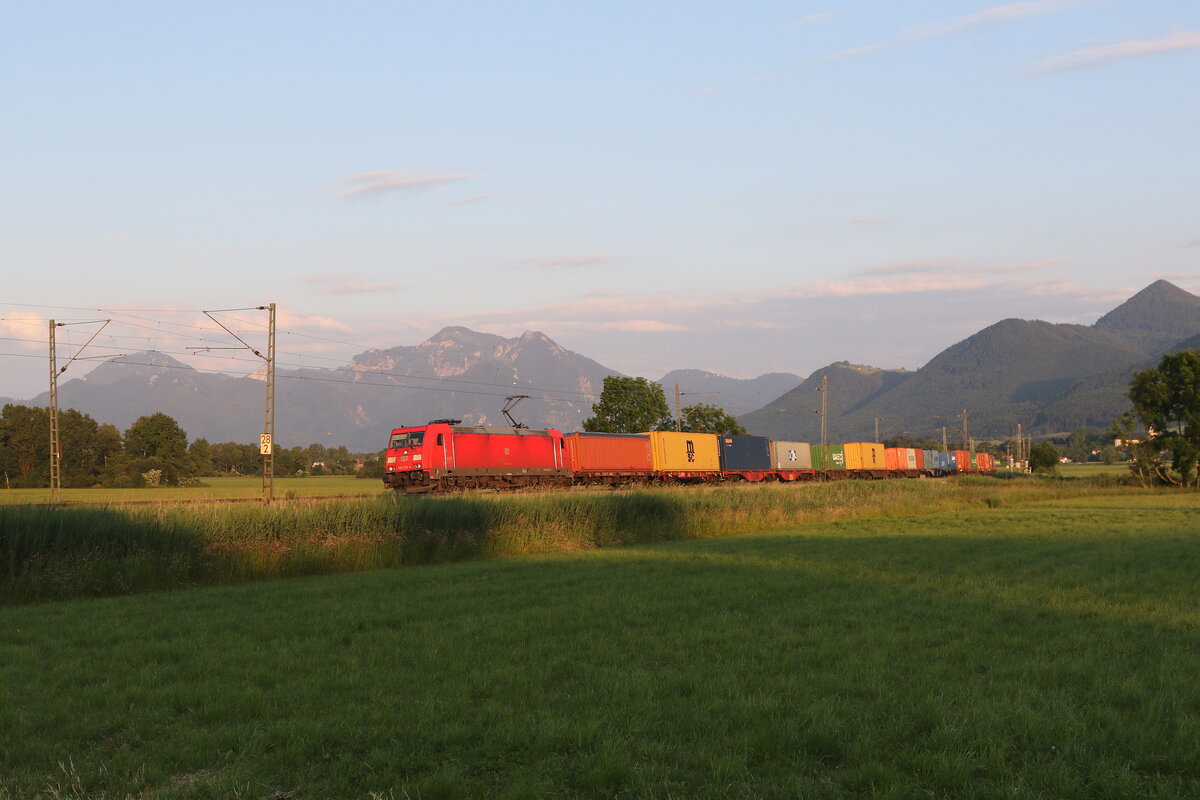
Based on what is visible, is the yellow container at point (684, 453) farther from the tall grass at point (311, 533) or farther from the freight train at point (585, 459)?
the tall grass at point (311, 533)

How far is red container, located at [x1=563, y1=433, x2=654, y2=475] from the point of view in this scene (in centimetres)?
5353

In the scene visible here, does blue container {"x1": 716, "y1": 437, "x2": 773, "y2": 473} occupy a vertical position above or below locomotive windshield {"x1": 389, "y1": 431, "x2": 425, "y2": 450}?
below

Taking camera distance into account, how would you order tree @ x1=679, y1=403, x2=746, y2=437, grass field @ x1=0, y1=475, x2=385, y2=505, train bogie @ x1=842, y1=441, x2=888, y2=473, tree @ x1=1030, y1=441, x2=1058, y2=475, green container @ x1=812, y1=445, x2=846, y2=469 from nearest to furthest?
grass field @ x1=0, y1=475, x2=385, y2=505
green container @ x1=812, y1=445, x2=846, y2=469
train bogie @ x1=842, y1=441, x2=888, y2=473
tree @ x1=679, y1=403, x2=746, y2=437
tree @ x1=1030, y1=441, x2=1058, y2=475

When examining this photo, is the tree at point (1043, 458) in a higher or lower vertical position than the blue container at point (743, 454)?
lower

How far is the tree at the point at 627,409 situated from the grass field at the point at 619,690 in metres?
81.2

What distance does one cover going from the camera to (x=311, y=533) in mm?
20281

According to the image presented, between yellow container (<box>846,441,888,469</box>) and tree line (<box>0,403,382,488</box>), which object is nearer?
tree line (<box>0,403,382,488</box>)

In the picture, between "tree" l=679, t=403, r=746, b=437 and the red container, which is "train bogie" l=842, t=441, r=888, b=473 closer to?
"tree" l=679, t=403, r=746, b=437

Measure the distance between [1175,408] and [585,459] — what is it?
3640cm

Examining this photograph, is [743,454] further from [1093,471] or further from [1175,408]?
[1093,471]

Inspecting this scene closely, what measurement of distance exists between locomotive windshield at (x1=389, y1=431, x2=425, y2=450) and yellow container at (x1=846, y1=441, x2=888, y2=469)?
43759 millimetres

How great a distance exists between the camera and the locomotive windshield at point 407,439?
4575cm

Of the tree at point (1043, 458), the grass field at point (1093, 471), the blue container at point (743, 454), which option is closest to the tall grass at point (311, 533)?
the blue container at point (743, 454)

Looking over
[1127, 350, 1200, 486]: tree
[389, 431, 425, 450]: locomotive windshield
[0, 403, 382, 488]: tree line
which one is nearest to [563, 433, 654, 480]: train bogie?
[389, 431, 425, 450]: locomotive windshield
